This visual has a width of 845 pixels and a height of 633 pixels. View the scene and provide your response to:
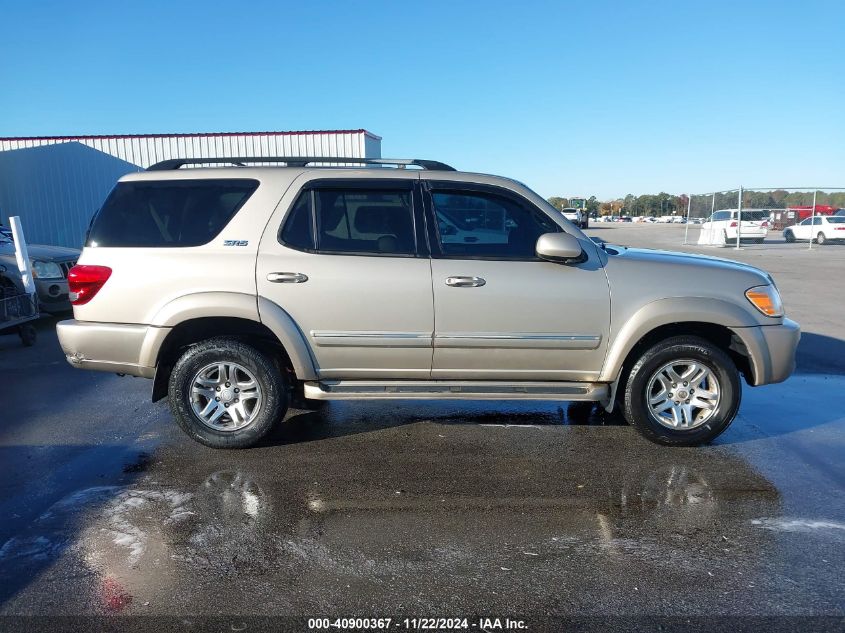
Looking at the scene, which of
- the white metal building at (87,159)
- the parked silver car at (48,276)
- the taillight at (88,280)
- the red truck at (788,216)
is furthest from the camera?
the red truck at (788,216)

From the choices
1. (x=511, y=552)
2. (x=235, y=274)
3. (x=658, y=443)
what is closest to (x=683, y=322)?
(x=658, y=443)

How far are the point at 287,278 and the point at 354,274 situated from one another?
473 mm

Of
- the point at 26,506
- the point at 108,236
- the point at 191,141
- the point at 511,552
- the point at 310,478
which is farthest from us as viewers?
the point at 191,141

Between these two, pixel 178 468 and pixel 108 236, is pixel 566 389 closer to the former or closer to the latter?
pixel 178 468

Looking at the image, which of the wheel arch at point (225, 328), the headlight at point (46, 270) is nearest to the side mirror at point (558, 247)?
the wheel arch at point (225, 328)

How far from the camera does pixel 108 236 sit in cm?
443

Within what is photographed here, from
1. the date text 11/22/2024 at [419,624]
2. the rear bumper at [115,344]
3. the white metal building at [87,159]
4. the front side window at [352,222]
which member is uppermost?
the white metal building at [87,159]

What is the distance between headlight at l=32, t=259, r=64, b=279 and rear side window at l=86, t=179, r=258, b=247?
5785 mm

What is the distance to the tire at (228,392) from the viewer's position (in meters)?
4.44

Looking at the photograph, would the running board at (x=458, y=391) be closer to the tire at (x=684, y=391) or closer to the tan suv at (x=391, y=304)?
the tan suv at (x=391, y=304)

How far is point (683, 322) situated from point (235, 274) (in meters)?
3.24

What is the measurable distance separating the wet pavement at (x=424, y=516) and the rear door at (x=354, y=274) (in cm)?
75

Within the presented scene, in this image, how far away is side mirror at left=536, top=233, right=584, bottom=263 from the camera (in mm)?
4230

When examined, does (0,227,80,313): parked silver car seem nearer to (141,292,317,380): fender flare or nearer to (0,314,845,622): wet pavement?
(0,314,845,622): wet pavement
